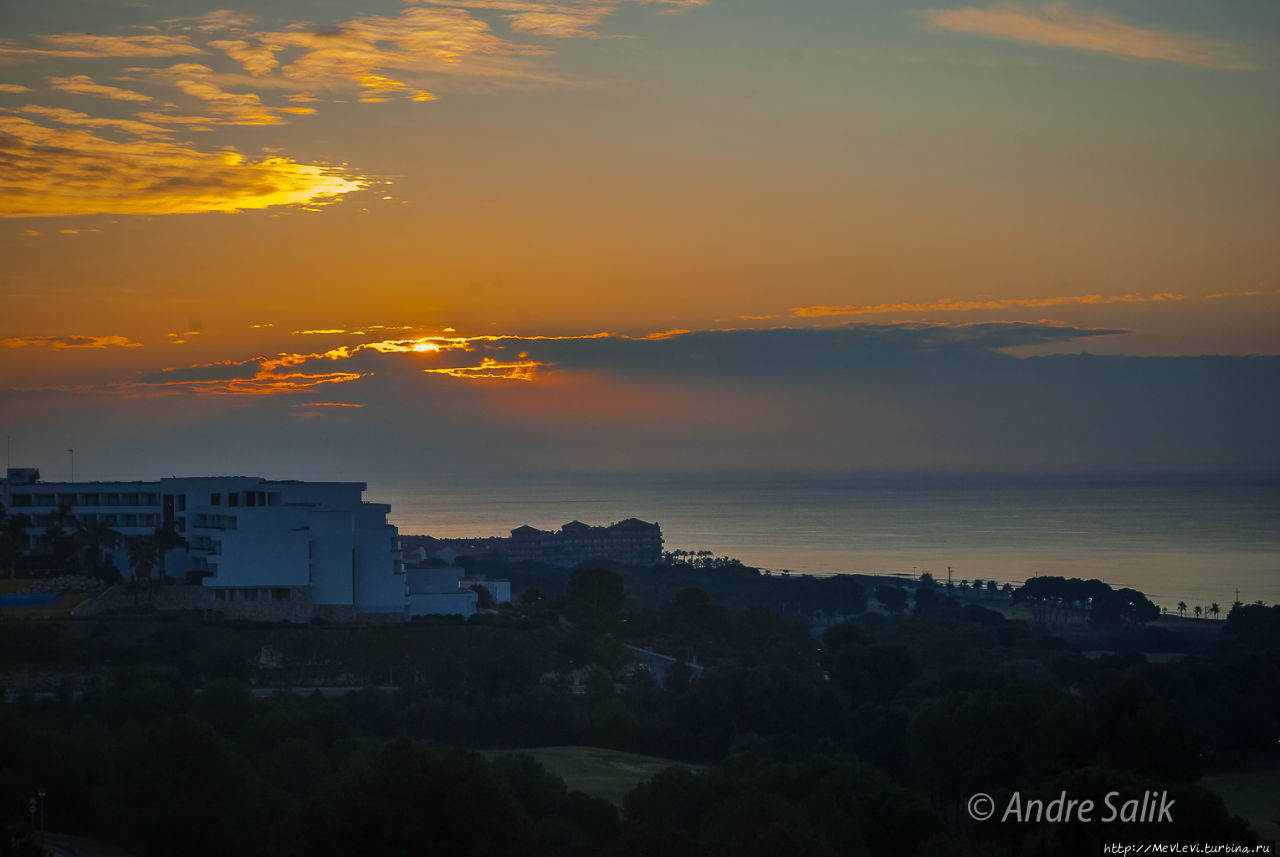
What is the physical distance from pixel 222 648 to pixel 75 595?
643cm

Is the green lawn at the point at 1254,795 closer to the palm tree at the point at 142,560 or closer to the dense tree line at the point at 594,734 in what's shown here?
the dense tree line at the point at 594,734

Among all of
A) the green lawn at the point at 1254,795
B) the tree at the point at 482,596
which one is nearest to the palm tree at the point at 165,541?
the tree at the point at 482,596

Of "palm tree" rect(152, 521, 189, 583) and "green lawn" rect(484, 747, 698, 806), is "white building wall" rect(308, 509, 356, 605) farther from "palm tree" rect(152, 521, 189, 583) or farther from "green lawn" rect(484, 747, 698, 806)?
"green lawn" rect(484, 747, 698, 806)

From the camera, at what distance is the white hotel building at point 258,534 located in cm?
3875

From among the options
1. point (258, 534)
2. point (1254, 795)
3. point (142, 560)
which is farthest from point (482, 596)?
point (1254, 795)

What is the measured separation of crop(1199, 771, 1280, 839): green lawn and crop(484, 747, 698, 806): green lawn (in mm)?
11029

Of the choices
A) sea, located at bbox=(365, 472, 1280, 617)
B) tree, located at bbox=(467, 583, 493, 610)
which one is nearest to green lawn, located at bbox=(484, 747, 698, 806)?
tree, located at bbox=(467, 583, 493, 610)

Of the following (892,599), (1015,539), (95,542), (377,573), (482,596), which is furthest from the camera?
(1015,539)

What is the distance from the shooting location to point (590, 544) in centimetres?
10750

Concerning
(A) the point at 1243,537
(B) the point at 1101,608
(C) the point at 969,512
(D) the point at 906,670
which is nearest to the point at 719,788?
(D) the point at 906,670

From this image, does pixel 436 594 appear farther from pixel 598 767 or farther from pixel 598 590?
pixel 598 767

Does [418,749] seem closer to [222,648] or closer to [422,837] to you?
[422,837]

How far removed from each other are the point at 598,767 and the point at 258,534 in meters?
14.4

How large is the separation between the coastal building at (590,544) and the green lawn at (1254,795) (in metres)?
72.7
